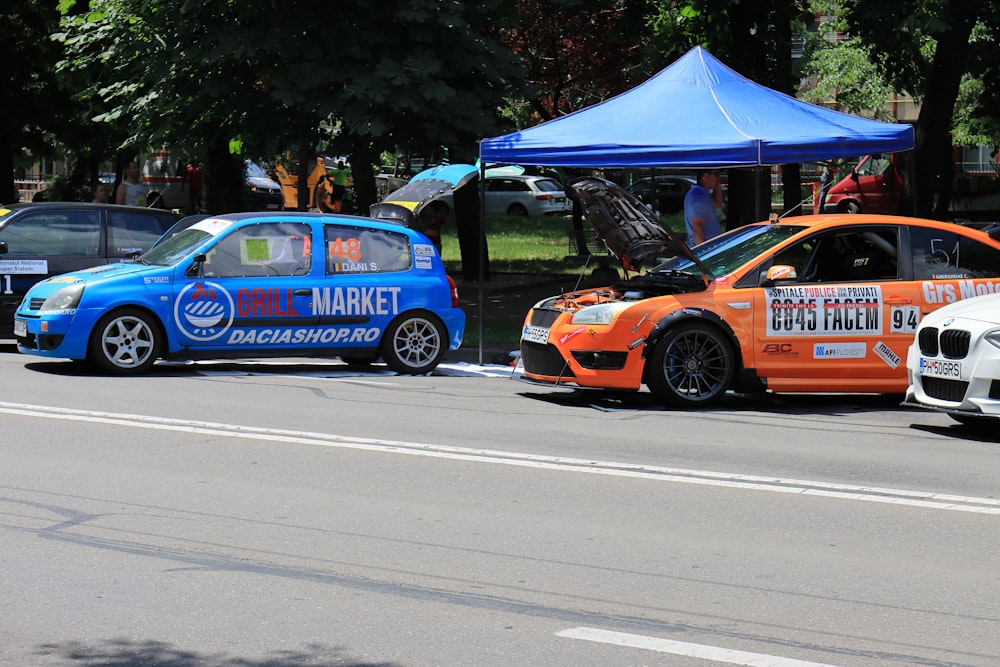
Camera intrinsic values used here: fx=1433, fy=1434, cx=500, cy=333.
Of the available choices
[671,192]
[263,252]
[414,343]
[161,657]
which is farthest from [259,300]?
[671,192]

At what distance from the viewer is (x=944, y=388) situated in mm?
10062

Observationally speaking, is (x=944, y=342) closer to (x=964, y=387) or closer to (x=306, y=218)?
(x=964, y=387)

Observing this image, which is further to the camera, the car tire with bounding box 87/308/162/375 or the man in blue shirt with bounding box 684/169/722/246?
the man in blue shirt with bounding box 684/169/722/246

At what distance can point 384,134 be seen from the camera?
16344mm

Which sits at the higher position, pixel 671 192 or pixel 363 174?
pixel 671 192

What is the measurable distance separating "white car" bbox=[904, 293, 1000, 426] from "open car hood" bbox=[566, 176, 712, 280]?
2.33 meters

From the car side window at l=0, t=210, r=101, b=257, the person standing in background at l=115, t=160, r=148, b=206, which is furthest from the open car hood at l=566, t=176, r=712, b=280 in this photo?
the person standing in background at l=115, t=160, r=148, b=206

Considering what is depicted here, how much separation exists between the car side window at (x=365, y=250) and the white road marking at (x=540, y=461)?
3482 mm

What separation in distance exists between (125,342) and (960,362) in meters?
7.04

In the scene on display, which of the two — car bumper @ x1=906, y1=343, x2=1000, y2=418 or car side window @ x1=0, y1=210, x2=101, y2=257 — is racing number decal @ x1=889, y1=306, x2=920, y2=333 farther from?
car side window @ x1=0, y1=210, x2=101, y2=257

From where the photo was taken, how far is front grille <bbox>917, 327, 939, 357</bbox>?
10.2 meters

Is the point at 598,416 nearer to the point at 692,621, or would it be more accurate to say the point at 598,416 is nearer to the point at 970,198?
the point at 692,621

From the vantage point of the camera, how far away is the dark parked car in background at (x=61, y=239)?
1467 cm

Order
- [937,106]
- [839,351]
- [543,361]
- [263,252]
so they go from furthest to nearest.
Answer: [937,106] < [263,252] < [543,361] < [839,351]
